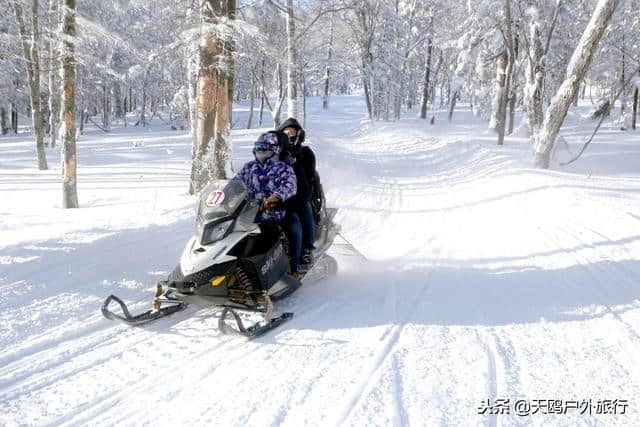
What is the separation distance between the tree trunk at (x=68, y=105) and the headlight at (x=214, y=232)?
767 cm

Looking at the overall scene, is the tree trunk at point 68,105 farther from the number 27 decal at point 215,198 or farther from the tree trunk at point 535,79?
the tree trunk at point 535,79

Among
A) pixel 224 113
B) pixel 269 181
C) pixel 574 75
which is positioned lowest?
pixel 269 181

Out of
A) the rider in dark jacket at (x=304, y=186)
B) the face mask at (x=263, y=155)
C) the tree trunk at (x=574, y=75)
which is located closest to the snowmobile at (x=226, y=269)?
the face mask at (x=263, y=155)

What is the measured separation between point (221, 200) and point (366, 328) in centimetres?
181

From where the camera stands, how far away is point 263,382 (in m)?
3.60

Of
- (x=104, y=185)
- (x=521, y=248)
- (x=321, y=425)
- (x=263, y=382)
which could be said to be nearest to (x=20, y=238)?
(x=263, y=382)

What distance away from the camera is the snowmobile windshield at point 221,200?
4.47 meters

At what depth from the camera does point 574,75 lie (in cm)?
1223

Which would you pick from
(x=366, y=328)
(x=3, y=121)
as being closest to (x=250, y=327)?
(x=366, y=328)

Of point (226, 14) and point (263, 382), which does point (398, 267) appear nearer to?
point (263, 382)

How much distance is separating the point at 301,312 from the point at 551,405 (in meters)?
2.43

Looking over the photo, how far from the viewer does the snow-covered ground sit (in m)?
3.32

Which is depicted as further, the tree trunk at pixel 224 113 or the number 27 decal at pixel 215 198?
the tree trunk at pixel 224 113

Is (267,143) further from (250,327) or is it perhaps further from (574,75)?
(574,75)
